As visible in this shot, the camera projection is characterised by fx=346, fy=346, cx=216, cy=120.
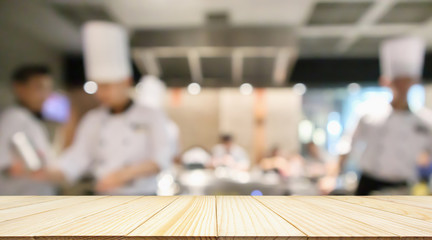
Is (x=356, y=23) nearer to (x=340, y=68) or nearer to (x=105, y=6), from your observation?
(x=340, y=68)

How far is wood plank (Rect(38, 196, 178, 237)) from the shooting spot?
0.45 m

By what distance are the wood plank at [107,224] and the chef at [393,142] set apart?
2230 mm

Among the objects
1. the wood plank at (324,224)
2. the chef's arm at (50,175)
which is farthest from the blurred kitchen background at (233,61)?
the wood plank at (324,224)

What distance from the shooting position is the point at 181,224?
1.67 ft

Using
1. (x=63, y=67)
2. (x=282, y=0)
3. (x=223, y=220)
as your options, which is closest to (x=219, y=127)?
(x=63, y=67)

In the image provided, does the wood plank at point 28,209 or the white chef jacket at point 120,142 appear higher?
the white chef jacket at point 120,142

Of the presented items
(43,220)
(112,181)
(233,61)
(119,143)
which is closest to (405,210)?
(43,220)

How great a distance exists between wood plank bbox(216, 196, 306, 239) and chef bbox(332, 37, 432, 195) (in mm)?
2114

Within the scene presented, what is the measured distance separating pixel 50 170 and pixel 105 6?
2375mm

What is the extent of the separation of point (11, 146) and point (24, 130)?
0.40 ft

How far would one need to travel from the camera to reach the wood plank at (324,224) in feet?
1.47

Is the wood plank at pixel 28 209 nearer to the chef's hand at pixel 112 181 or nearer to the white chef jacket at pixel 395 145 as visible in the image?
the chef's hand at pixel 112 181

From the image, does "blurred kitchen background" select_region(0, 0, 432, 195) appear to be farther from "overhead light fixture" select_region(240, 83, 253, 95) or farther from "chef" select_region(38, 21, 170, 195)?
"chef" select_region(38, 21, 170, 195)

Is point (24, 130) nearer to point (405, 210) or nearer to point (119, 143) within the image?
point (119, 143)
